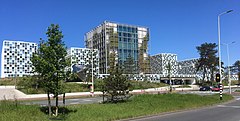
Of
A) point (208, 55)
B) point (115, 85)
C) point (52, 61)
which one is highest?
point (208, 55)

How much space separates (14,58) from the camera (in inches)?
3947

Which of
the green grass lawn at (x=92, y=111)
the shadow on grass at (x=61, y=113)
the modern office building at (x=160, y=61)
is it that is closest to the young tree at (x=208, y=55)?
the modern office building at (x=160, y=61)

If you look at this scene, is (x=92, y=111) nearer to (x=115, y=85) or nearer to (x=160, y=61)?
(x=115, y=85)

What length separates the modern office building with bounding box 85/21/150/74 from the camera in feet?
356

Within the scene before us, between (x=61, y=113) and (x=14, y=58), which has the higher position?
(x=14, y=58)

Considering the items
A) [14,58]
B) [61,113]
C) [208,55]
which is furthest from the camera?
[14,58]

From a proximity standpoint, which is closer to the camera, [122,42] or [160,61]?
[122,42]

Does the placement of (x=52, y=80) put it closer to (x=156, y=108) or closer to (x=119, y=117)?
(x=119, y=117)

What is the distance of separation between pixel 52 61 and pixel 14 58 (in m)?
92.9

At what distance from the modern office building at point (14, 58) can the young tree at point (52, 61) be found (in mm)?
84968

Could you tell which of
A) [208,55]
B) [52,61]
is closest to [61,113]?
[52,61]

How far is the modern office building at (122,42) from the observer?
108 metres

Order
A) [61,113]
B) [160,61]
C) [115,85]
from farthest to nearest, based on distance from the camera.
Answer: [160,61] → [115,85] → [61,113]

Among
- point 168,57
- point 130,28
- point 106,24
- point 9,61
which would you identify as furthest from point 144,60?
point 9,61
